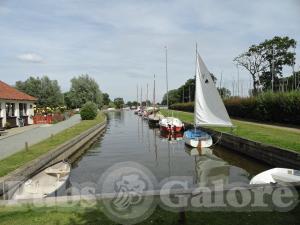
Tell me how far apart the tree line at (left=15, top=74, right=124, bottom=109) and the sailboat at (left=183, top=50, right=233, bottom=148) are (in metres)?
55.1

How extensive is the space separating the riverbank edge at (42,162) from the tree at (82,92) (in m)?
73.7

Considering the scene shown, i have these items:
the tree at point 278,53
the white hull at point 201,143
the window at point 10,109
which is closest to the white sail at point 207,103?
the white hull at point 201,143

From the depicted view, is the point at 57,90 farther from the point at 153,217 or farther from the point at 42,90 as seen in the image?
the point at 153,217

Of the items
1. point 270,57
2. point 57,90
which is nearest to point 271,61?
point 270,57

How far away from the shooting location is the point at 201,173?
18.0m

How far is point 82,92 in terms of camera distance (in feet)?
337

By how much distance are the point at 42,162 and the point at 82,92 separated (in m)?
88.2

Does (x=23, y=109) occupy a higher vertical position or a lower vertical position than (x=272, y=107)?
lower

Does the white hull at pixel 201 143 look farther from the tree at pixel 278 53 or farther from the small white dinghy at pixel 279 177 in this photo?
the tree at pixel 278 53

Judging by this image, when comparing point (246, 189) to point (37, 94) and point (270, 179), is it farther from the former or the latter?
point (37, 94)

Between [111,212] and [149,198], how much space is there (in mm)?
1101

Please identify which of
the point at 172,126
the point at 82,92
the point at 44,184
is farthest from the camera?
the point at 82,92

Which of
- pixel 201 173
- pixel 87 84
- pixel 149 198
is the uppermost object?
pixel 87 84

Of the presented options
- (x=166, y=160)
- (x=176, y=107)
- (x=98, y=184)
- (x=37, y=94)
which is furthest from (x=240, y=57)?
(x=98, y=184)
